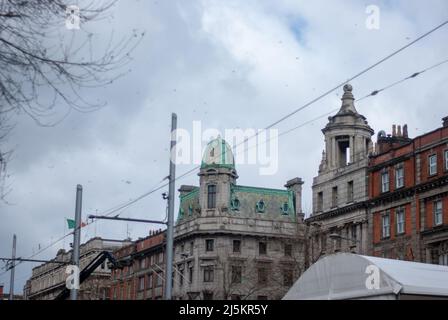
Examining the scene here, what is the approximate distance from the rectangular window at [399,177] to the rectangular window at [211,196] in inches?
1205

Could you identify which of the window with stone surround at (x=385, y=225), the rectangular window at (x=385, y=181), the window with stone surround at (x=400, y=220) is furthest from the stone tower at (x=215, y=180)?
the window with stone surround at (x=400, y=220)

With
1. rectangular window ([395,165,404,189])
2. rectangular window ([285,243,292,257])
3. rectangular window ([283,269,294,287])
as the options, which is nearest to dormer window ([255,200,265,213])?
rectangular window ([285,243,292,257])

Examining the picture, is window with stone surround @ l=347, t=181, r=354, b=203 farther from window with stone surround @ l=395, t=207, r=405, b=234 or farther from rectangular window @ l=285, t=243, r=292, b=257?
rectangular window @ l=285, t=243, r=292, b=257

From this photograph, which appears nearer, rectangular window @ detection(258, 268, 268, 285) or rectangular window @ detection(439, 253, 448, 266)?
rectangular window @ detection(439, 253, 448, 266)

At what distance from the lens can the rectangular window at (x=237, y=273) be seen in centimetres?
7956

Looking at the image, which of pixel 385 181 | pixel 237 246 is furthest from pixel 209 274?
pixel 385 181

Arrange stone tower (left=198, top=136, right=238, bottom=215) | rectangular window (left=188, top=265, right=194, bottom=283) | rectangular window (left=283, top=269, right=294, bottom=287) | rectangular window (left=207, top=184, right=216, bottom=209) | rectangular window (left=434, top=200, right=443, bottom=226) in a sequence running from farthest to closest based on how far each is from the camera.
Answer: rectangular window (left=207, top=184, right=216, bottom=209) < stone tower (left=198, top=136, right=238, bottom=215) < rectangular window (left=188, top=265, right=194, bottom=283) < rectangular window (left=283, top=269, right=294, bottom=287) < rectangular window (left=434, top=200, right=443, bottom=226)

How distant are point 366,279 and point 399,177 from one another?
133 feet

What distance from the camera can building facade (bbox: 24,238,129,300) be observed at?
104350 mm

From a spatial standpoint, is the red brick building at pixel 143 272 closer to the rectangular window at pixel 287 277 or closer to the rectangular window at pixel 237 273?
the rectangular window at pixel 237 273

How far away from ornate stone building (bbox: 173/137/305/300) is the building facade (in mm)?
14945
